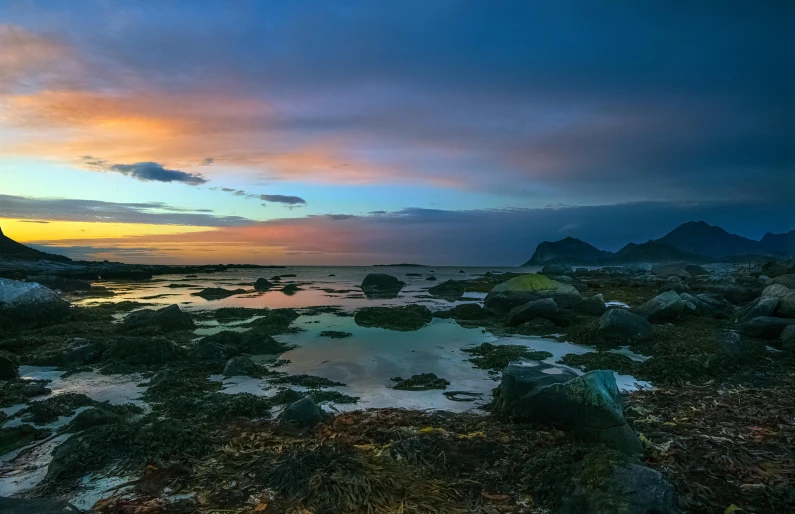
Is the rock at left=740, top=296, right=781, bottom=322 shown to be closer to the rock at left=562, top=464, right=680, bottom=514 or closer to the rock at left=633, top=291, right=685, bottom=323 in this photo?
the rock at left=633, top=291, right=685, bottom=323

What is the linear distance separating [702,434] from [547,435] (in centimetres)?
238

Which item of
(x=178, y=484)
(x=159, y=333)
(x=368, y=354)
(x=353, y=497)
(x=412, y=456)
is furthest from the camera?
(x=159, y=333)

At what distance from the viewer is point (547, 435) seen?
6.07m

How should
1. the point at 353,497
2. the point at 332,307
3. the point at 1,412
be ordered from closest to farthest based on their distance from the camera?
1. the point at 353,497
2. the point at 1,412
3. the point at 332,307

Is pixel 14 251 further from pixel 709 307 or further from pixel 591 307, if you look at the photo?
pixel 709 307

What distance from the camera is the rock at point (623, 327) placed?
528 inches

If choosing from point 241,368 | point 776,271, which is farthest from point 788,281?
point 241,368

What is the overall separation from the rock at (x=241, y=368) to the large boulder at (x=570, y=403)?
20.3 feet

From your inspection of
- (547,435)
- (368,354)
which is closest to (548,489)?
(547,435)

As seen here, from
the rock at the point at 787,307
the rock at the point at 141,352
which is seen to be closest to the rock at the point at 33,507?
the rock at the point at 141,352

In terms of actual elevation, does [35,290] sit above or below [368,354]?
above

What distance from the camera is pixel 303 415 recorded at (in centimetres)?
674

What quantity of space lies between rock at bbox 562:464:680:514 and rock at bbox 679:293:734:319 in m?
17.1

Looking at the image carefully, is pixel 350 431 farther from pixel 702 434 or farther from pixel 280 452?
pixel 702 434
